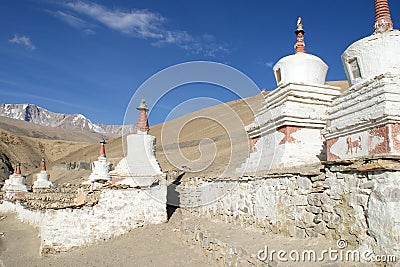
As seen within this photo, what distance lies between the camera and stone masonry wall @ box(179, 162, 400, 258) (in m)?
4.29

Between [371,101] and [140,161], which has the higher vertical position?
[371,101]

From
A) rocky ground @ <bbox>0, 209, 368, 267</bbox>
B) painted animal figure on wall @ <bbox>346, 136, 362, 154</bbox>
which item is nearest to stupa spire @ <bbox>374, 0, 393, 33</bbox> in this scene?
painted animal figure on wall @ <bbox>346, 136, 362, 154</bbox>

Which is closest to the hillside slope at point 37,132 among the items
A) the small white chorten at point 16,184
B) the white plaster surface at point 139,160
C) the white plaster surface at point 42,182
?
the white plaster surface at point 42,182

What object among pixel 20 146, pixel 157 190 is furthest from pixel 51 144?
pixel 157 190

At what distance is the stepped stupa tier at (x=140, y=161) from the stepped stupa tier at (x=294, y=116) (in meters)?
3.29

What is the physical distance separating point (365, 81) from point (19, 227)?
52.6 ft

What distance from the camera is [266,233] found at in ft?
22.6

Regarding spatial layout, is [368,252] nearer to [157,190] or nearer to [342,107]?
[342,107]

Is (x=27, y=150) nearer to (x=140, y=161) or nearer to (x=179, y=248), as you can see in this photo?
(x=140, y=161)

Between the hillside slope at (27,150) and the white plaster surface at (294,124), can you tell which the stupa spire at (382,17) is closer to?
the white plaster surface at (294,124)

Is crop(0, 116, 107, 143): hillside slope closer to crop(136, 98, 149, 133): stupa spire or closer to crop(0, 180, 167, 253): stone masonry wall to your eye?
crop(136, 98, 149, 133): stupa spire

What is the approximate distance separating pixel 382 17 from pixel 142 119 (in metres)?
8.04

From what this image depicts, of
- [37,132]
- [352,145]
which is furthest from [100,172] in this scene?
[37,132]

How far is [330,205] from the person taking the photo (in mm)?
5281
